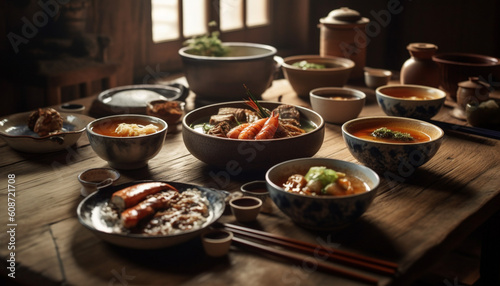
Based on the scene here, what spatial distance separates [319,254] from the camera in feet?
4.33

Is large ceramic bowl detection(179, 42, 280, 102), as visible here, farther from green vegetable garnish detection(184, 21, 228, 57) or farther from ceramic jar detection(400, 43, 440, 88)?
ceramic jar detection(400, 43, 440, 88)

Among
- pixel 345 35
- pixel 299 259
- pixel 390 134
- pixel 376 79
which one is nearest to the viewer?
pixel 299 259

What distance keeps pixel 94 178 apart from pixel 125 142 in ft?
0.52

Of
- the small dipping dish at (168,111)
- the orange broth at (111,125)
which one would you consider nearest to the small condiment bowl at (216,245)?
the orange broth at (111,125)

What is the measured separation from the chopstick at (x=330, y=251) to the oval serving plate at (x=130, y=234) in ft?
0.26

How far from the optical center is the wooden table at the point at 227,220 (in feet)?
4.13

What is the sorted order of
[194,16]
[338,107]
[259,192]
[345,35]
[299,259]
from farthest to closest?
[194,16]
[345,35]
[338,107]
[259,192]
[299,259]

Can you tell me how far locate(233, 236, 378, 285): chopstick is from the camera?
47.9 inches

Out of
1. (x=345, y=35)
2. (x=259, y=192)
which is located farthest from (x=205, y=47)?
(x=259, y=192)

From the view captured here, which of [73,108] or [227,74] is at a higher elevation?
[227,74]

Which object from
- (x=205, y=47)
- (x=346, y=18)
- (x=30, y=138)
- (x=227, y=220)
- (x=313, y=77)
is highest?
(x=346, y=18)

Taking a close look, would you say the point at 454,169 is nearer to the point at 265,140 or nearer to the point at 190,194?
A: the point at 265,140

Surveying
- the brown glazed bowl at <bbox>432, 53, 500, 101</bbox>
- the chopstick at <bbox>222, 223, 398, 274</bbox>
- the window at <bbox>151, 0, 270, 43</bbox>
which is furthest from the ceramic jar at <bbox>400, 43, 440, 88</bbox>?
the window at <bbox>151, 0, 270, 43</bbox>

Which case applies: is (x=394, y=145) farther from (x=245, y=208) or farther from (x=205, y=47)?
(x=205, y=47)
